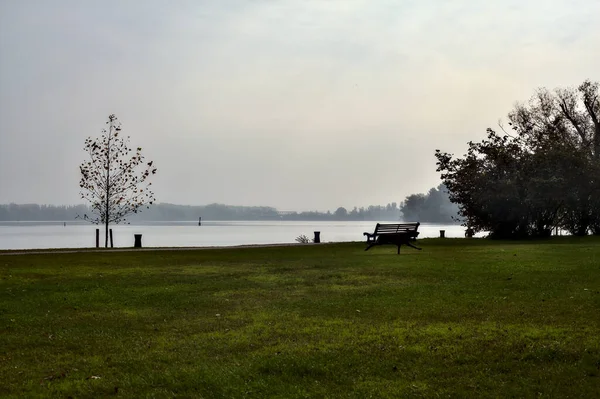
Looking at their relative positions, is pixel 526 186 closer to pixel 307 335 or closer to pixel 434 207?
pixel 307 335

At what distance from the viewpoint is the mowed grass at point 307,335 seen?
6.91 metres

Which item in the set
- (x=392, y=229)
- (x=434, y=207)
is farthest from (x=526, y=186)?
(x=434, y=207)

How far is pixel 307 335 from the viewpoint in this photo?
29.9 feet

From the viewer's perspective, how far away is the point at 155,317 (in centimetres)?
1084

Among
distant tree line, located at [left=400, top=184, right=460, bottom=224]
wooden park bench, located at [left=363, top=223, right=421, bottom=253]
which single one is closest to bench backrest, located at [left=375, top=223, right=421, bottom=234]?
wooden park bench, located at [left=363, top=223, right=421, bottom=253]

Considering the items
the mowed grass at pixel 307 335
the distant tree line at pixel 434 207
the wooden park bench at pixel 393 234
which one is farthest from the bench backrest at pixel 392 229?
the distant tree line at pixel 434 207

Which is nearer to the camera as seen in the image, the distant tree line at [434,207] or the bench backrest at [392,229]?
the bench backrest at [392,229]

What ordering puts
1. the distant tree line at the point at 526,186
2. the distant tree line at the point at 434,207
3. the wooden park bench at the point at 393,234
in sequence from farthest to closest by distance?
the distant tree line at the point at 434,207 < the distant tree line at the point at 526,186 < the wooden park bench at the point at 393,234

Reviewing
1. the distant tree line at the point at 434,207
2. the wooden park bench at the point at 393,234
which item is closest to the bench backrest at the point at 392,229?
the wooden park bench at the point at 393,234

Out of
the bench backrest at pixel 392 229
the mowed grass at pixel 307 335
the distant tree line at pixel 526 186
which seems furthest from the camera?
the distant tree line at pixel 526 186

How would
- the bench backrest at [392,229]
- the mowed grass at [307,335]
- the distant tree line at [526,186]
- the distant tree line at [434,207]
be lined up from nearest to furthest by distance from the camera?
the mowed grass at [307,335] → the bench backrest at [392,229] → the distant tree line at [526,186] → the distant tree line at [434,207]

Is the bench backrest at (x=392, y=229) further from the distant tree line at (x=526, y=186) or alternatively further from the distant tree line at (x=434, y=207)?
the distant tree line at (x=434, y=207)

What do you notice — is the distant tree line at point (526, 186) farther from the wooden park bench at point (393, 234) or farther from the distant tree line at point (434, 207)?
the distant tree line at point (434, 207)

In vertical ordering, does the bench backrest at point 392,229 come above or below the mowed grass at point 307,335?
above
